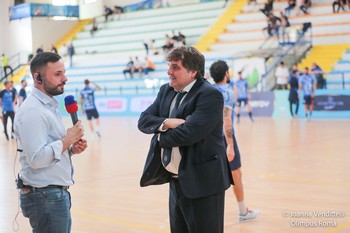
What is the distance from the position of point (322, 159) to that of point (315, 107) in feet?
Result: 44.2

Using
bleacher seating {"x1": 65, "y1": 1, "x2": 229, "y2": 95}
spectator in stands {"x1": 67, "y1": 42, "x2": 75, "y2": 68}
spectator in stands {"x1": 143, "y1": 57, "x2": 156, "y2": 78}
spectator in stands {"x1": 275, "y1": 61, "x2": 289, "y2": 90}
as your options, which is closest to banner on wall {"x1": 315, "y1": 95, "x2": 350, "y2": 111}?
spectator in stands {"x1": 275, "y1": 61, "x2": 289, "y2": 90}

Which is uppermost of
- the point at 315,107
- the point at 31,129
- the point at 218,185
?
the point at 31,129

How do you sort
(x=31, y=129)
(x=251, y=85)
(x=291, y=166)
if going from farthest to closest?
(x=251, y=85) → (x=291, y=166) → (x=31, y=129)

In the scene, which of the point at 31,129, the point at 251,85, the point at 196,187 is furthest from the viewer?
the point at 251,85

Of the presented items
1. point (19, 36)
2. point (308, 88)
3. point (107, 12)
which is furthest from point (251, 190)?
point (19, 36)

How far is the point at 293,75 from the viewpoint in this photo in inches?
1020

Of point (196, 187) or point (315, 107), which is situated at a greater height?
point (196, 187)

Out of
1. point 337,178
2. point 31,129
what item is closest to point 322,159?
point 337,178

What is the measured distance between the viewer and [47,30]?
4419 centimetres

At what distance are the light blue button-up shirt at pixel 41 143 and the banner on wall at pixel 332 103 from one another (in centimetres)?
2156

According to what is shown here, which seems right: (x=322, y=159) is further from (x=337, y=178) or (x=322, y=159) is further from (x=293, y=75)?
(x=293, y=75)

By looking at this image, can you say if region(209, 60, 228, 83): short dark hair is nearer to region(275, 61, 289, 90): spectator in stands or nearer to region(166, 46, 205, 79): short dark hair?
region(166, 46, 205, 79): short dark hair

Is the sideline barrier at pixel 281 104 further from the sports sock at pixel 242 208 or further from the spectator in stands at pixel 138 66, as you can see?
the sports sock at pixel 242 208

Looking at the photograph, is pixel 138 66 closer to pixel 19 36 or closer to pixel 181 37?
pixel 181 37
